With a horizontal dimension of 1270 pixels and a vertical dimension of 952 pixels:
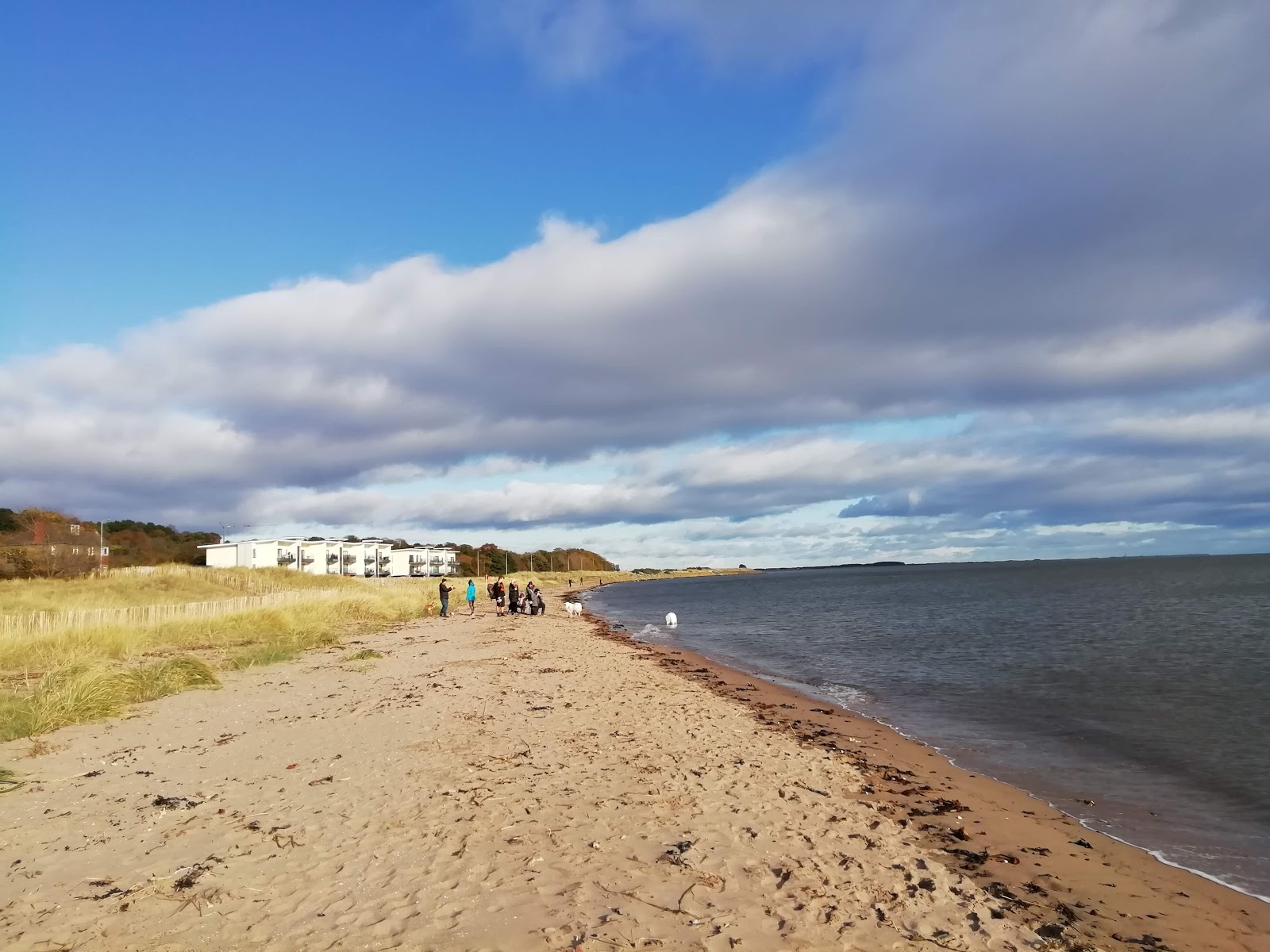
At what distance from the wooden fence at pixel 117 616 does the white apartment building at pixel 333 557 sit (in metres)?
44.2

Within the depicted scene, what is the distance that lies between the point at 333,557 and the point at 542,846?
4481 inches

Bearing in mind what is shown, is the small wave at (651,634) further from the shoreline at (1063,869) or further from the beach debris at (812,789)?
the beach debris at (812,789)

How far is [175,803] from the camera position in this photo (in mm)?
8180

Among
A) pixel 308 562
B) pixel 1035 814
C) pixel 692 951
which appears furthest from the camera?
pixel 308 562

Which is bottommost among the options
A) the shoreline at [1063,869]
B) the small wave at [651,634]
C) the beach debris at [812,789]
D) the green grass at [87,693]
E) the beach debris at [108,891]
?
the small wave at [651,634]

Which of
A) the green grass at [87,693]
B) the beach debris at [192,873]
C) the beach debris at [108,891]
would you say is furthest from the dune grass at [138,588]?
the beach debris at [192,873]

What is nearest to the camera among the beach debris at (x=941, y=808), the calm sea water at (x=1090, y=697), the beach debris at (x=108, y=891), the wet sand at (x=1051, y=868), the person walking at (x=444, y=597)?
the beach debris at (x=108, y=891)

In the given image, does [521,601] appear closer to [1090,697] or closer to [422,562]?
[1090,697]

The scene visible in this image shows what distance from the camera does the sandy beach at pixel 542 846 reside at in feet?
17.7

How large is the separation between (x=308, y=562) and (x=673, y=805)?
107434 millimetres

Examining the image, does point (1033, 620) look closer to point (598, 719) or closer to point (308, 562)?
point (598, 719)

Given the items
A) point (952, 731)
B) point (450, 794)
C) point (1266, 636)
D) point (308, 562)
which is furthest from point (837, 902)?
point (308, 562)

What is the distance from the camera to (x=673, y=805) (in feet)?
26.6

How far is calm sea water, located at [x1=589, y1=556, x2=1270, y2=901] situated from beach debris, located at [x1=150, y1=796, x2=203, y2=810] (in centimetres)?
1012
